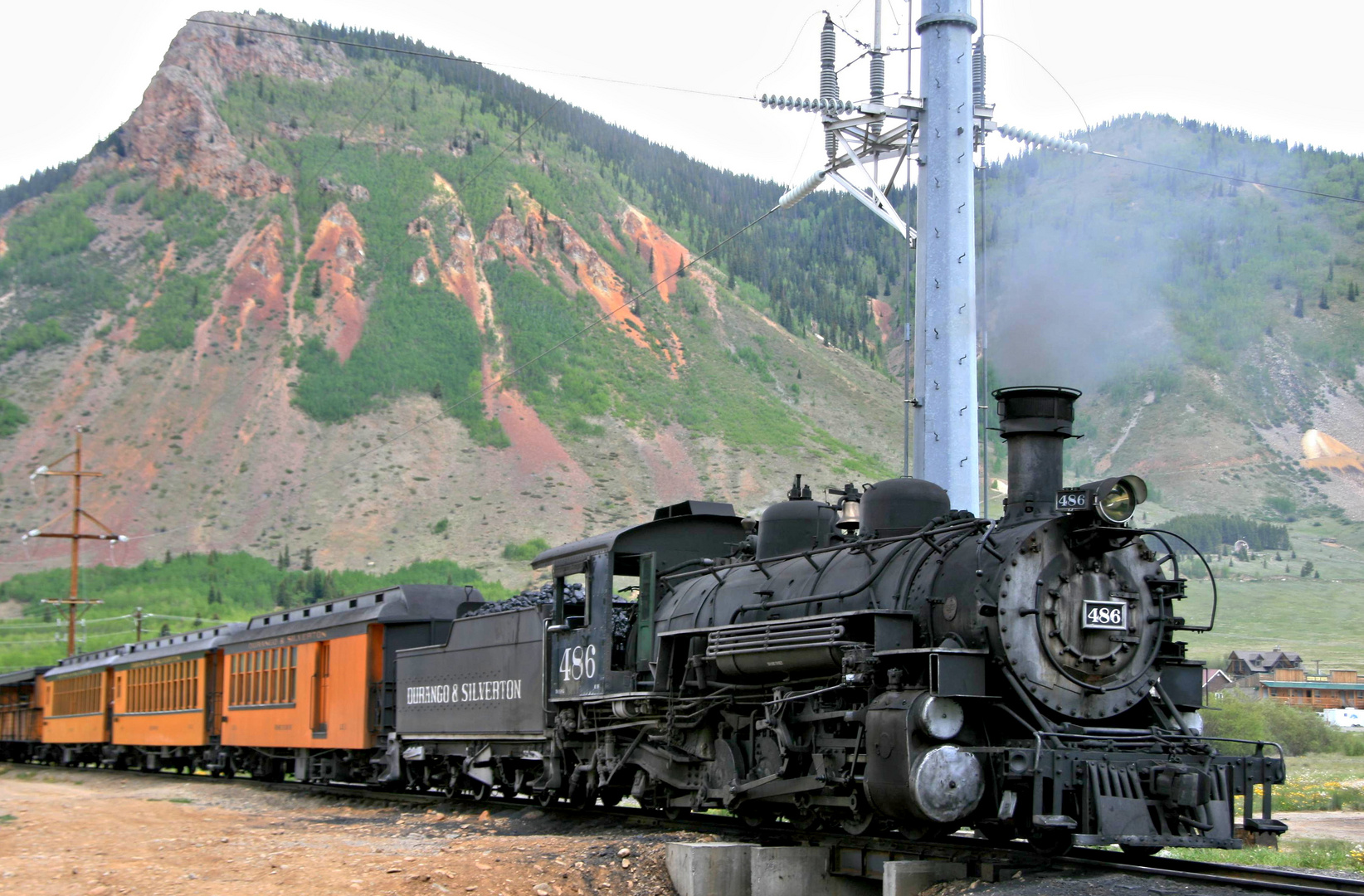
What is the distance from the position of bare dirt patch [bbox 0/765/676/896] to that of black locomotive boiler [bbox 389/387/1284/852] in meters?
1.52

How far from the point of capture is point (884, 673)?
1137cm

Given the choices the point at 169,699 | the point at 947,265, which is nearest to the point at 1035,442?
the point at 947,265

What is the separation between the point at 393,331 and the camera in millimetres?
116250

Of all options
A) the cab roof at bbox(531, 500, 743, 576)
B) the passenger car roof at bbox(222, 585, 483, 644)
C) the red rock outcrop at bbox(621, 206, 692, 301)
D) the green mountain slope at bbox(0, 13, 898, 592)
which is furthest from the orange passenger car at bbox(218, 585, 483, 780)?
the red rock outcrop at bbox(621, 206, 692, 301)

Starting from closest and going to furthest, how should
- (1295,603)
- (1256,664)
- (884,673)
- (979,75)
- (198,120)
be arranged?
(884,673), (979,75), (1256,664), (1295,603), (198,120)

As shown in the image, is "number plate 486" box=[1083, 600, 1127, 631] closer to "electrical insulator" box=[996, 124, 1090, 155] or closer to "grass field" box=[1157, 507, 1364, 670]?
"electrical insulator" box=[996, 124, 1090, 155]

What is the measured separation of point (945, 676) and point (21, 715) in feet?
140

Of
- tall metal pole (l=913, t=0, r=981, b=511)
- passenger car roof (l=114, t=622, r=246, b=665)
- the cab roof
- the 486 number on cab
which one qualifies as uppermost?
tall metal pole (l=913, t=0, r=981, b=511)

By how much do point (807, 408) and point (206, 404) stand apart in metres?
53.8

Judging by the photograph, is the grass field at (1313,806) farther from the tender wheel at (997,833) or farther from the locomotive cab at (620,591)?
the locomotive cab at (620,591)

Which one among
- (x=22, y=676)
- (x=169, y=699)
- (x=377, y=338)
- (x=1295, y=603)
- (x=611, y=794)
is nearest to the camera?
(x=611, y=794)

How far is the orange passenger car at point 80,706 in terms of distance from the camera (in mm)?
36219

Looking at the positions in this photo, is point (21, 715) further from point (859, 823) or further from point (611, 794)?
point (859, 823)

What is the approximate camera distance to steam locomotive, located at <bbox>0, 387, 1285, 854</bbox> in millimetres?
10594
